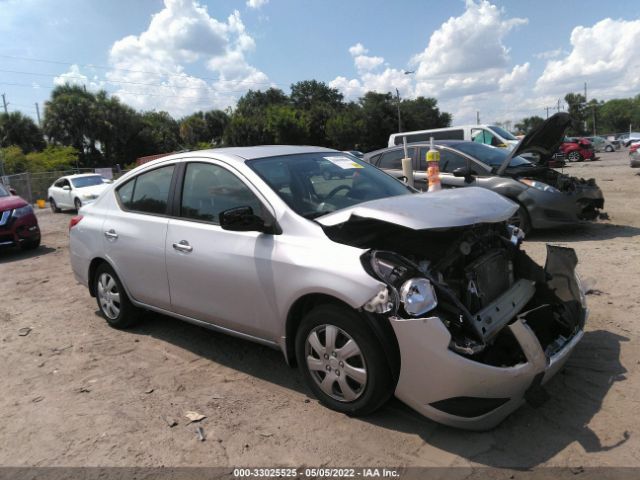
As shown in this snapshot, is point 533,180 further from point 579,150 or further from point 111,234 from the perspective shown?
point 579,150

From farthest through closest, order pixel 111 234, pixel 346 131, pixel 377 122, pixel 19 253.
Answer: pixel 377 122
pixel 346 131
pixel 19 253
pixel 111 234

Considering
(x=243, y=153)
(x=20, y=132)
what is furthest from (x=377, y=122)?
(x=243, y=153)

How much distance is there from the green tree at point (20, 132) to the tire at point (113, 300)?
183 ft

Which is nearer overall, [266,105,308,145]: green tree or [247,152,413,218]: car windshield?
[247,152,413,218]: car windshield

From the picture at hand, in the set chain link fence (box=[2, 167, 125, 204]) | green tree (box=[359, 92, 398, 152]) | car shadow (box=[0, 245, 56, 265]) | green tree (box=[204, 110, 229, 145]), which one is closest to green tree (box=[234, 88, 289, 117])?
green tree (box=[204, 110, 229, 145])

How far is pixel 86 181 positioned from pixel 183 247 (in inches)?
621

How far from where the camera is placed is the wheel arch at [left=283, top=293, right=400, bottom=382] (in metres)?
2.85

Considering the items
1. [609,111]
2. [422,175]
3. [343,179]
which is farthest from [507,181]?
[609,111]

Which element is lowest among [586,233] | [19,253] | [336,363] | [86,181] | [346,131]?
[586,233]

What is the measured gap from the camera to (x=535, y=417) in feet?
10.1

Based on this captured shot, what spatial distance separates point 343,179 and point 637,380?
2.57 metres

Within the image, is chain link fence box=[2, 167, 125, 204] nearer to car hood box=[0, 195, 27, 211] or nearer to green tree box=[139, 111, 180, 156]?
car hood box=[0, 195, 27, 211]

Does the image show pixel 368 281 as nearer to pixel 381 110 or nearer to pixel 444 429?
pixel 444 429

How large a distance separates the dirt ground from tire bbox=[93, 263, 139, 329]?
14cm
